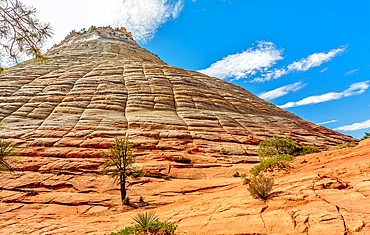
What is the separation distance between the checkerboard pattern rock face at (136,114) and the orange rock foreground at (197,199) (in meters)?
2.57

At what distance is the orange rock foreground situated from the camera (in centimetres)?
544

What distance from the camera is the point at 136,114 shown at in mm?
24094

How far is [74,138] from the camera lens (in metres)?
18.6

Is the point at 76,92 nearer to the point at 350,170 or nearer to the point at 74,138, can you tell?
the point at 74,138

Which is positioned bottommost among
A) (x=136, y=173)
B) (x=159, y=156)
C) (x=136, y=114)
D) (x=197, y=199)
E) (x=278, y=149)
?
(x=197, y=199)

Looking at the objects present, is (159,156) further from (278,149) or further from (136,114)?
(278,149)

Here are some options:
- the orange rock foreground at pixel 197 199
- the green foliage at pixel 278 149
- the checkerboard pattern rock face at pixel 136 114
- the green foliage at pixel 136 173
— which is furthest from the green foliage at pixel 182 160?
the green foliage at pixel 278 149

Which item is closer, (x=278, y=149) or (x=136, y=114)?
(x=278, y=149)

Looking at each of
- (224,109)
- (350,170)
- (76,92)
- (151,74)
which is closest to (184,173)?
(350,170)

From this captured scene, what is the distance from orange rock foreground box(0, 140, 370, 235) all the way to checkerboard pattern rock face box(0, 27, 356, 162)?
257cm

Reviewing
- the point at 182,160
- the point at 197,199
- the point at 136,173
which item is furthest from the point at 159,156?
the point at 197,199

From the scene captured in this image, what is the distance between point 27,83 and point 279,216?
106 feet

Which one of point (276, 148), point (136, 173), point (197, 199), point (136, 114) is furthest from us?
point (136, 114)

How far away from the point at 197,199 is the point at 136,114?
15.3 metres
